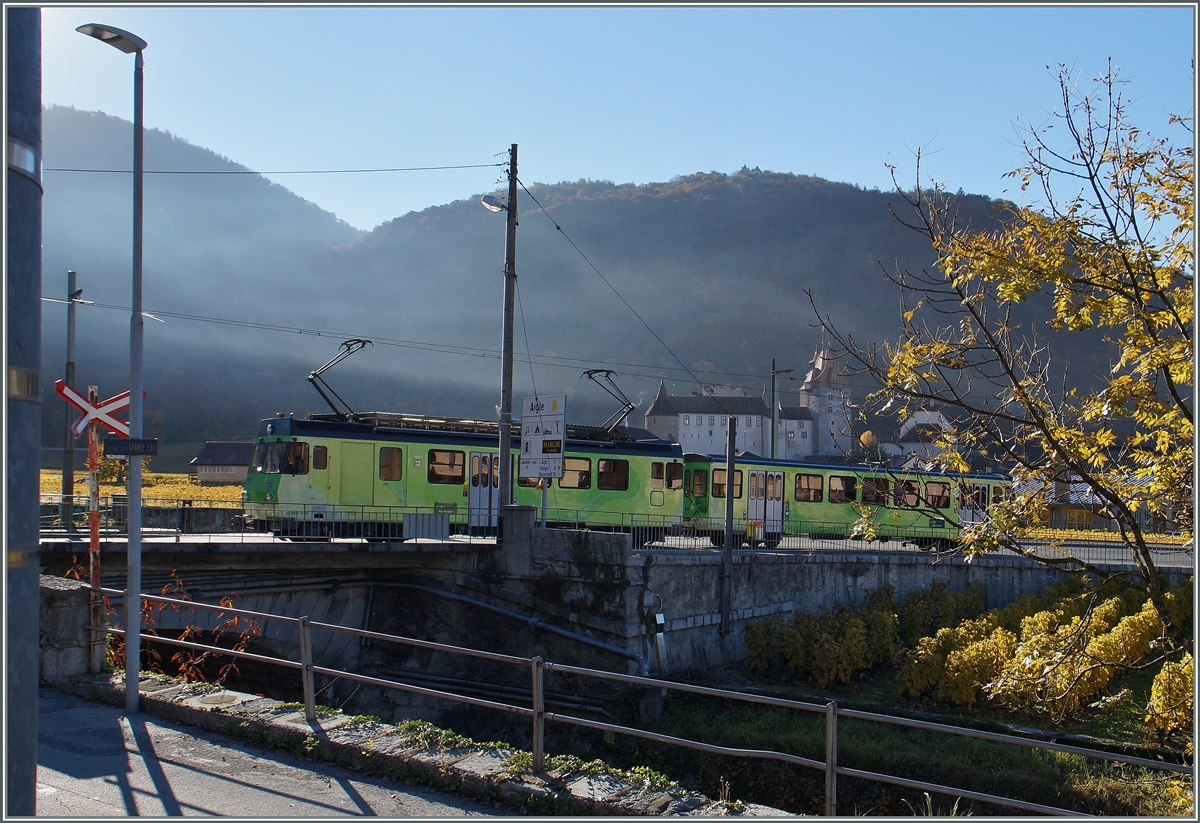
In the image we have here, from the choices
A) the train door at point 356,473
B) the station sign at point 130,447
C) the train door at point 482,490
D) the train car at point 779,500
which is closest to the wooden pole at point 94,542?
the station sign at point 130,447

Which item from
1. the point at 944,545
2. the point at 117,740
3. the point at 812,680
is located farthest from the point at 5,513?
the point at 944,545

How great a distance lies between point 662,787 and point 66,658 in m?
6.21

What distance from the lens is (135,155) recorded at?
8.39 meters

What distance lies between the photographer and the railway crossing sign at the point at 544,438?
18328 millimetres

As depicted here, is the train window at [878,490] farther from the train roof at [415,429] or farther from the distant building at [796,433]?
the distant building at [796,433]

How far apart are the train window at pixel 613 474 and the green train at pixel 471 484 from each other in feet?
0.10

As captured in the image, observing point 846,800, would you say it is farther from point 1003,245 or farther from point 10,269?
point 10,269

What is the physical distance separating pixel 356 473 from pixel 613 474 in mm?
7645

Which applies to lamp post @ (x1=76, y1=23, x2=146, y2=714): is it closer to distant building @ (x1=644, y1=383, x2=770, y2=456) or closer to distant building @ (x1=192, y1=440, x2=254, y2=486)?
distant building @ (x1=192, y1=440, x2=254, y2=486)

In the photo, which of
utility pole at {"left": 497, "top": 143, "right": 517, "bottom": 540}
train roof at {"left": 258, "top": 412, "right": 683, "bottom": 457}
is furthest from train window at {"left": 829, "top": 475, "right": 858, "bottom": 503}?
utility pole at {"left": 497, "top": 143, "right": 517, "bottom": 540}

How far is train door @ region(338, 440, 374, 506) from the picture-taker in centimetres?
2172

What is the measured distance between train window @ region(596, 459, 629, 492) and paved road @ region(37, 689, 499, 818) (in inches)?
733

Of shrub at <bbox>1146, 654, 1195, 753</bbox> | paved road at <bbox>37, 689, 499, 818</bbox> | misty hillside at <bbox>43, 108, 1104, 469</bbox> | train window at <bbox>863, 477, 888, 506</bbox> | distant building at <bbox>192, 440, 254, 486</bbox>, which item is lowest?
distant building at <bbox>192, 440, 254, 486</bbox>

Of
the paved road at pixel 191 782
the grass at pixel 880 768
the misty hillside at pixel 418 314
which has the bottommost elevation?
the grass at pixel 880 768
